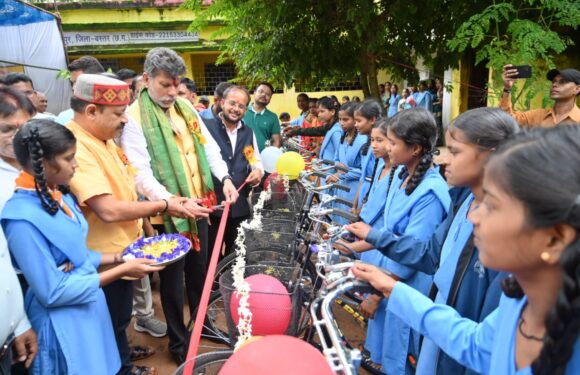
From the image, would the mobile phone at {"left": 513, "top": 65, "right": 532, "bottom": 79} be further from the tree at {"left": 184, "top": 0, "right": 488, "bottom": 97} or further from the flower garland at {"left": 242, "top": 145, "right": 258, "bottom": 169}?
the flower garland at {"left": 242, "top": 145, "right": 258, "bottom": 169}

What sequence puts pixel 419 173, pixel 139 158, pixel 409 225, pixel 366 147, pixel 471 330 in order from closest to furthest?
pixel 471 330
pixel 409 225
pixel 419 173
pixel 139 158
pixel 366 147

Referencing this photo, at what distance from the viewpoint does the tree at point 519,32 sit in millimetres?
3355

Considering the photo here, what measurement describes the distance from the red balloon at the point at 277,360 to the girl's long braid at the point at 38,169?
1.12 m

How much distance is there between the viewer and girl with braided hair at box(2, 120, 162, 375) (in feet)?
5.50

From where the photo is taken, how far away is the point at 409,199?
2.23 m

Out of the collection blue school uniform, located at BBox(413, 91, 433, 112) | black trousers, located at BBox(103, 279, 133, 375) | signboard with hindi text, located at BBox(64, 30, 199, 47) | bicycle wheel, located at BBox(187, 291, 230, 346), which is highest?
signboard with hindi text, located at BBox(64, 30, 199, 47)

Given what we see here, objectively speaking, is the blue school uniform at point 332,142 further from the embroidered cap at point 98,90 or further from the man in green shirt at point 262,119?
the embroidered cap at point 98,90

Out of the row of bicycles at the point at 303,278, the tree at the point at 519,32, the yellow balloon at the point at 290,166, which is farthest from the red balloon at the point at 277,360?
the tree at the point at 519,32

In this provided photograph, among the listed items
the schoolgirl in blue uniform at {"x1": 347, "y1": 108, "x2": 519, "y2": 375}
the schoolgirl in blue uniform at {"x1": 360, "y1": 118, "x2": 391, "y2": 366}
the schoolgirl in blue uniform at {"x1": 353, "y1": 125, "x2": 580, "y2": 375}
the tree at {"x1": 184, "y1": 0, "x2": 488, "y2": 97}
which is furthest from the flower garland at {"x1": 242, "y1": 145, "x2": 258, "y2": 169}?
the schoolgirl in blue uniform at {"x1": 353, "y1": 125, "x2": 580, "y2": 375}

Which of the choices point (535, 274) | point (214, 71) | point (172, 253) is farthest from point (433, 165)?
point (214, 71)

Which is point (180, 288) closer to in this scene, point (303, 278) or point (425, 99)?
point (303, 278)

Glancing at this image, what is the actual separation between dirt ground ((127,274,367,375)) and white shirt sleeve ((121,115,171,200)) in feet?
3.75

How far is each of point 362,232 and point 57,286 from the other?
1.45 metres

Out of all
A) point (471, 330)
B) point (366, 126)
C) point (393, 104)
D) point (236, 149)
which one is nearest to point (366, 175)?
point (366, 126)
